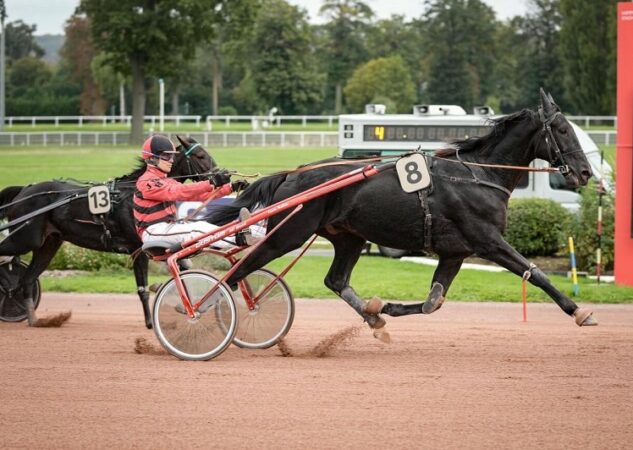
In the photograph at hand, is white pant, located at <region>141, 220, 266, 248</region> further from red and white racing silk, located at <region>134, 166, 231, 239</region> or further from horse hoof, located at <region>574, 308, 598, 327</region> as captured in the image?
horse hoof, located at <region>574, 308, 598, 327</region>

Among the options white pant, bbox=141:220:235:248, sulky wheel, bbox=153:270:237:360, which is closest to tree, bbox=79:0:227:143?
white pant, bbox=141:220:235:248

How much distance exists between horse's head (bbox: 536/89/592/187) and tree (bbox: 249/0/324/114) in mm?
47871

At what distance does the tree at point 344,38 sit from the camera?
211ft

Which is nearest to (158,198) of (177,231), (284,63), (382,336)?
(177,231)

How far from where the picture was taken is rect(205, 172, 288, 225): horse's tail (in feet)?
28.1

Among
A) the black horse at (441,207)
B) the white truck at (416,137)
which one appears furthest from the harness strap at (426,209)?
the white truck at (416,137)

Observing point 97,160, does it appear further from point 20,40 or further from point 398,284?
point 20,40

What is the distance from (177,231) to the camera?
8.34 m

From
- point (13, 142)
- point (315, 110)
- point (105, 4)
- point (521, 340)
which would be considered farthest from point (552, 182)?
point (315, 110)

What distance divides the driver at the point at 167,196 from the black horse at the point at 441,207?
0.63 ft

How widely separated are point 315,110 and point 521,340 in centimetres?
5090

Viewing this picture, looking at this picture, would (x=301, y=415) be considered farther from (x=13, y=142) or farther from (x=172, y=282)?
(x=13, y=142)

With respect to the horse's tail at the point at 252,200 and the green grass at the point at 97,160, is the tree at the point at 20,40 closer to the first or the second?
the green grass at the point at 97,160

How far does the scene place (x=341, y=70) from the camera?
212ft
